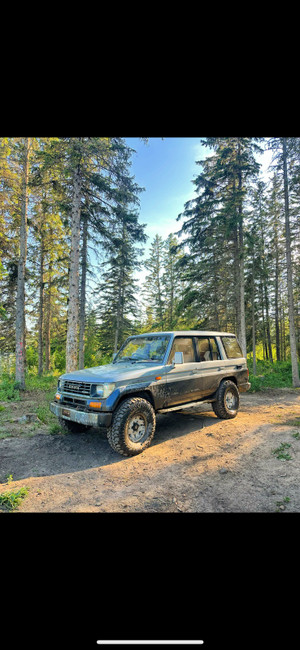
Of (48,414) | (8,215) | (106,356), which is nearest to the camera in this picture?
(48,414)

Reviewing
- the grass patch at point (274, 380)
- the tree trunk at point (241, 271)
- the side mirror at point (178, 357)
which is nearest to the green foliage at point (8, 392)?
the side mirror at point (178, 357)

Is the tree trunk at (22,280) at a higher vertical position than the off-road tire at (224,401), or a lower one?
higher

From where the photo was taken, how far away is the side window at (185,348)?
17.0 ft

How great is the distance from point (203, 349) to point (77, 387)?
9.47 ft

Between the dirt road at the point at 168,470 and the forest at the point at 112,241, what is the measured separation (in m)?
4.63

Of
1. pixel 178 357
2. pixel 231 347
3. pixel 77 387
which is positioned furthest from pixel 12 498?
pixel 231 347

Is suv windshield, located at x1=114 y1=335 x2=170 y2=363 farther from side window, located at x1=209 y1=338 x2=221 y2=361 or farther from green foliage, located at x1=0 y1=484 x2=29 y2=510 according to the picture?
green foliage, located at x1=0 y1=484 x2=29 y2=510

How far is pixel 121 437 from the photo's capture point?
3855 mm

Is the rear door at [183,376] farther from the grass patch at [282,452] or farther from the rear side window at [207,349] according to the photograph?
the grass patch at [282,452]
